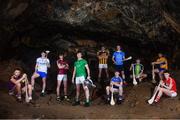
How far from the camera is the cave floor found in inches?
521

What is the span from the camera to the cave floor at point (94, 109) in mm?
13234

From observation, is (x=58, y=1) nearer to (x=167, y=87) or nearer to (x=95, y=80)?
(x=95, y=80)

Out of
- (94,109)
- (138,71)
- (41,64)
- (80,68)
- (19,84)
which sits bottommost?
(94,109)

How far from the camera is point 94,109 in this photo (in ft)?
46.5

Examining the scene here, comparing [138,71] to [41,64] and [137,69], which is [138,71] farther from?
[41,64]

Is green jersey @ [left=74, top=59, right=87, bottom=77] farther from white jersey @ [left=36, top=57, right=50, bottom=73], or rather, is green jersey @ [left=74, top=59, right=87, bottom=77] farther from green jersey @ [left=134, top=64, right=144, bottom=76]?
green jersey @ [left=134, top=64, right=144, bottom=76]

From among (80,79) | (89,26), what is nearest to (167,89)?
(80,79)

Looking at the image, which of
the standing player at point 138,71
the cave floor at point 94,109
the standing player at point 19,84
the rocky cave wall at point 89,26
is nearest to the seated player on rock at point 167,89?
the cave floor at point 94,109

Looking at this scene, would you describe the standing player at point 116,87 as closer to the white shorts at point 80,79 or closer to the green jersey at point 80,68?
the white shorts at point 80,79

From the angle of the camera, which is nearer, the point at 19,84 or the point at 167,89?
the point at 19,84

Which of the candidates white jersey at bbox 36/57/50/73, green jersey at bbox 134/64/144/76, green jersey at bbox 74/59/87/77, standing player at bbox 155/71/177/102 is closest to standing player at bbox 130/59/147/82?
green jersey at bbox 134/64/144/76

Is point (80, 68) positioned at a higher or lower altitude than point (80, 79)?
higher

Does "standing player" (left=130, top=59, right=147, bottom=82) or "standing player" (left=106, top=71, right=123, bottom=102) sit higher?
"standing player" (left=130, top=59, right=147, bottom=82)

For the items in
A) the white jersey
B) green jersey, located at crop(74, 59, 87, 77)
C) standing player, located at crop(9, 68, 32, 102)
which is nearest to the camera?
standing player, located at crop(9, 68, 32, 102)
